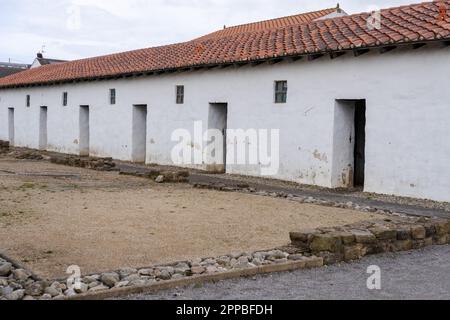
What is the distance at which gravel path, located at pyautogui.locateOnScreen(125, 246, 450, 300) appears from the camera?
16.8ft

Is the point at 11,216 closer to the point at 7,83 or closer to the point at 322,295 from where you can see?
the point at 322,295

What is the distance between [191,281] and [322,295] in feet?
4.17

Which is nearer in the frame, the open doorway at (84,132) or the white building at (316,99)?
the white building at (316,99)

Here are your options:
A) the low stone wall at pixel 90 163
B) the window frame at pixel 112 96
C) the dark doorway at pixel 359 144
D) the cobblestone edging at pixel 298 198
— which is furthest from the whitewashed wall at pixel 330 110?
the low stone wall at pixel 90 163

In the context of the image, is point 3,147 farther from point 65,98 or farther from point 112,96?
point 112,96

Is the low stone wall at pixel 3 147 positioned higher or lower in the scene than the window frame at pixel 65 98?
lower

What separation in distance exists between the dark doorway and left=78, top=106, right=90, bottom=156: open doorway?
14.7 metres

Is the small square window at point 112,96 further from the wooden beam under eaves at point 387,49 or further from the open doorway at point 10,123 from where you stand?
the wooden beam under eaves at point 387,49

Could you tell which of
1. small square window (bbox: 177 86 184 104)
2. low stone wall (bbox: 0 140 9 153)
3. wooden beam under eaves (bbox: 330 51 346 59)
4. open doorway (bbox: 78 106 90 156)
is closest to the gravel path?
wooden beam under eaves (bbox: 330 51 346 59)

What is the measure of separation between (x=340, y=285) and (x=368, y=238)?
4.81 feet

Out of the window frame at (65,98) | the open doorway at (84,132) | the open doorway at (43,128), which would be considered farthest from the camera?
the open doorway at (43,128)

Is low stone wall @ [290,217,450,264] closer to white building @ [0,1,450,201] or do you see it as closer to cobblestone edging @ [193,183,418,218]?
Result: cobblestone edging @ [193,183,418,218]

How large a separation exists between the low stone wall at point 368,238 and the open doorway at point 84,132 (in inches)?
793

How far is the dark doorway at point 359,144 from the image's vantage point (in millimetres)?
14969
